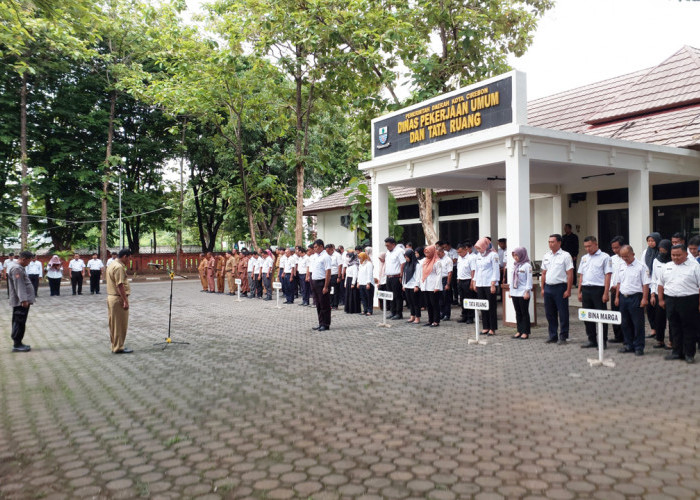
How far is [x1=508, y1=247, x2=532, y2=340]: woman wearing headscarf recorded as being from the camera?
32.5 feet

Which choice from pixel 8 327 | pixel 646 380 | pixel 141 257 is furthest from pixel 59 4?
pixel 141 257

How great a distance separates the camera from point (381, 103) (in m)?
19.1

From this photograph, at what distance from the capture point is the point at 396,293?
1321cm

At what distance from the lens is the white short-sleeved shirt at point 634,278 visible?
8250 millimetres

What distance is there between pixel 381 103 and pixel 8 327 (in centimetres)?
1319

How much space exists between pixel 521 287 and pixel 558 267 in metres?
0.86

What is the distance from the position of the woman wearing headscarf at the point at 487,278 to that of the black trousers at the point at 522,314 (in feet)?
2.15

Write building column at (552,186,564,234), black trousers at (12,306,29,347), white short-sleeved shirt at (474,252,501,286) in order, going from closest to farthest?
black trousers at (12,306,29,347) < white short-sleeved shirt at (474,252,501,286) < building column at (552,186,564,234)

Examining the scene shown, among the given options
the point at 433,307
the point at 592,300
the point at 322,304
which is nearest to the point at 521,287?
the point at 592,300

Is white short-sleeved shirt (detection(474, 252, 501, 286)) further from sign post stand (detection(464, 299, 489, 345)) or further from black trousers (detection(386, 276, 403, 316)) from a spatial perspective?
black trousers (detection(386, 276, 403, 316))

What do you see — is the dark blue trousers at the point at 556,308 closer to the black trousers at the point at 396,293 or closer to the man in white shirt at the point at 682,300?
the man in white shirt at the point at 682,300

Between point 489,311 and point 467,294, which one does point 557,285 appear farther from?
point 467,294

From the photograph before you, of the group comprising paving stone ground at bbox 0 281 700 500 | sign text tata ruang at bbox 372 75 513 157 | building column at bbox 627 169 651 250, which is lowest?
paving stone ground at bbox 0 281 700 500

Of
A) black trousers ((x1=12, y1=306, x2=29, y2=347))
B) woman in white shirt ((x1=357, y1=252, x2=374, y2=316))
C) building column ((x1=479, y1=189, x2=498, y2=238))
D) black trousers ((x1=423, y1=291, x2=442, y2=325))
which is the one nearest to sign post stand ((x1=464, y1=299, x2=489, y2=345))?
black trousers ((x1=423, y1=291, x2=442, y2=325))
